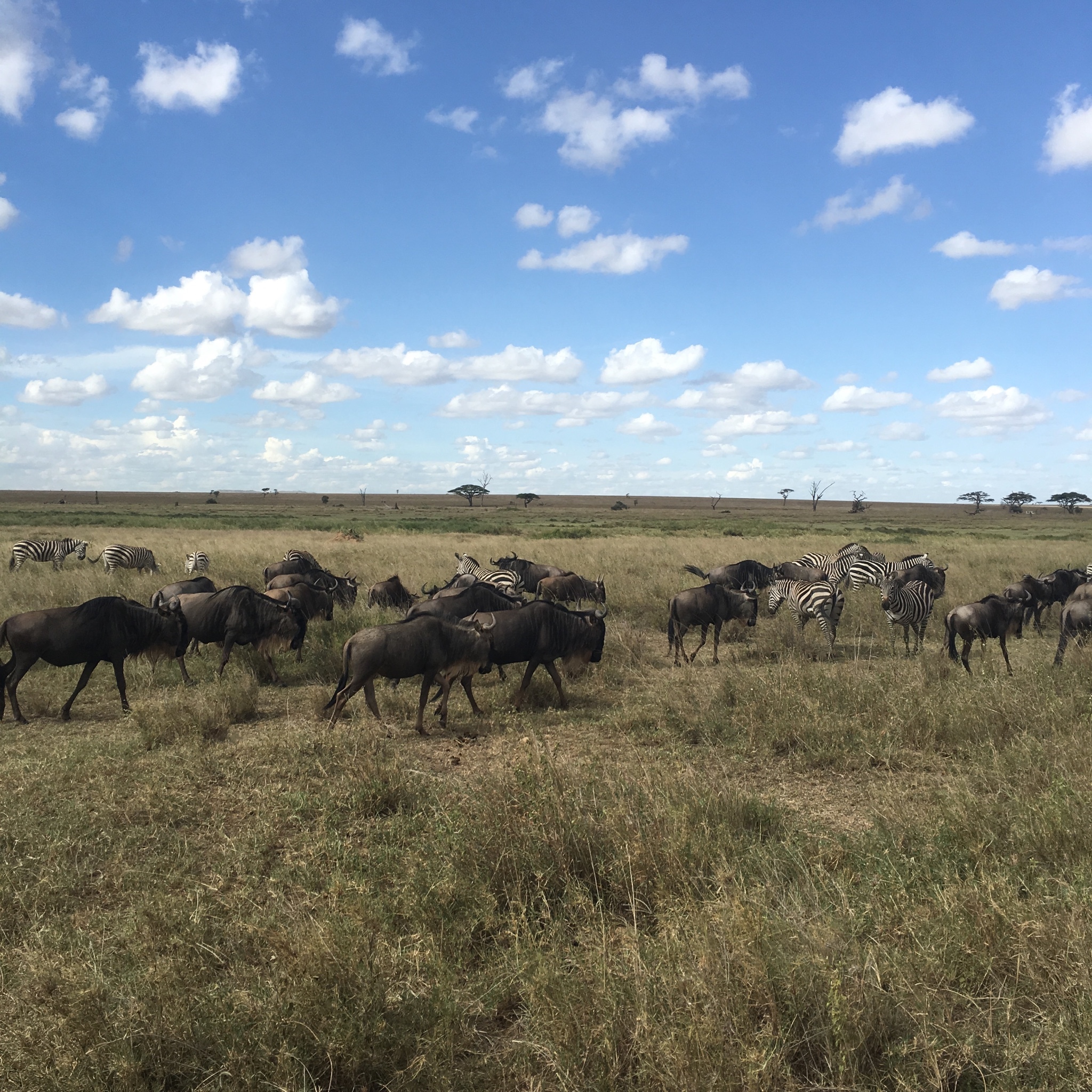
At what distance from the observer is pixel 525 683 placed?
29.8 feet

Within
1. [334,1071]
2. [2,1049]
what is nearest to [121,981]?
[2,1049]

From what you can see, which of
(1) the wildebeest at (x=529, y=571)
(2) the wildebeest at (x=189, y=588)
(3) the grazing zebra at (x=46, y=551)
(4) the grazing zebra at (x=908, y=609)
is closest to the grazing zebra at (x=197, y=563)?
(3) the grazing zebra at (x=46, y=551)

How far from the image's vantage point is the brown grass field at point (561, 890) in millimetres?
2865

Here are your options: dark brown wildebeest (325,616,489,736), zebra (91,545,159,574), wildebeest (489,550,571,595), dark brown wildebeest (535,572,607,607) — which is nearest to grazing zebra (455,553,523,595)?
wildebeest (489,550,571,595)

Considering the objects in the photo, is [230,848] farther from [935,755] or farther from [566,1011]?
[935,755]

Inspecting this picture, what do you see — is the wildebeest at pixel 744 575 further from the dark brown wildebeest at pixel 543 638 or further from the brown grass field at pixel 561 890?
the brown grass field at pixel 561 890

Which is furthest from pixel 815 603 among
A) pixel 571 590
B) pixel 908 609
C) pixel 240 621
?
pixel 240 621

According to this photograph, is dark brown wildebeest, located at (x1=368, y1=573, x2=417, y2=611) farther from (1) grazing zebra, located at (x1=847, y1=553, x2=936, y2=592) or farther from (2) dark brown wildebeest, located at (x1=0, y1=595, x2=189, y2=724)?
(1) grazing zebra, located at (x1=847, y1=553, x2=936, y2=592)

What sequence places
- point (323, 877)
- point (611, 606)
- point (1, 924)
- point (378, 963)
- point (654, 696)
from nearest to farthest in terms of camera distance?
point (378, 963)
point (1, 924)
point (323, 877)
point (654, 696)
point (611, 606)

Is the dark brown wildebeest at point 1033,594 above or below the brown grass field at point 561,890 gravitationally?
above

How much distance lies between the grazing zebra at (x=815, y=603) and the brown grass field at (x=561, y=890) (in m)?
4.16

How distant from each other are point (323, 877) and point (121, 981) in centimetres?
137

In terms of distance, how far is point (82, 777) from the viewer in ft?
20.4

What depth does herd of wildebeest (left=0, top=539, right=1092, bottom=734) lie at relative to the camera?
8203 millimetres
